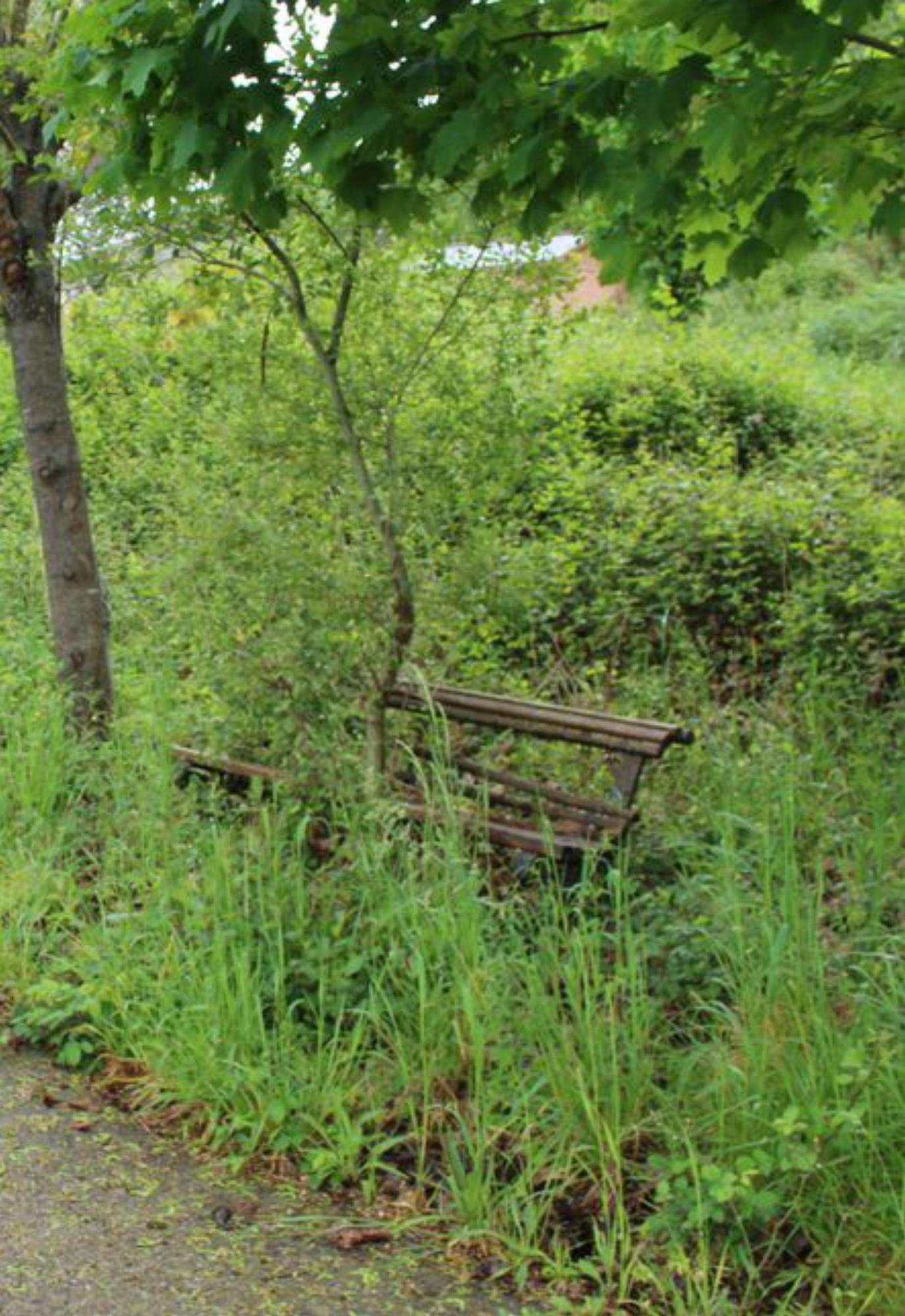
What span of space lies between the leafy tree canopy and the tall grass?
1.88 metres

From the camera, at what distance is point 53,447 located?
6.85 meters

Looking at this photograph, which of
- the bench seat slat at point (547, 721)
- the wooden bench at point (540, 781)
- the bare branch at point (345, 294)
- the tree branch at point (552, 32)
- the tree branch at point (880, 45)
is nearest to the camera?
the tree branch at point (880, 45)

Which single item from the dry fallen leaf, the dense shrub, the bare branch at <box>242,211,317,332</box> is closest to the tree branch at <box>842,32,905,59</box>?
the bare branch at <box>242,211,317,332</box>

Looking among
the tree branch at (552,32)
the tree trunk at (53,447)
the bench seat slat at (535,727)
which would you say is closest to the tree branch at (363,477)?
the bench seat slat at (535,727)

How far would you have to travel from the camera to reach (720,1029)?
405 centimetres

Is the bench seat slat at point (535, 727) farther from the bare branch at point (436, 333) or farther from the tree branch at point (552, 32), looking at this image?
the tree branch at point (552, 32)

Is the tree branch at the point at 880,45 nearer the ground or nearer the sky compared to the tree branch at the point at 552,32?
nearer the ground

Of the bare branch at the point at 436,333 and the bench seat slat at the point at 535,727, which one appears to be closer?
the bench seat slat at the point at 535,727

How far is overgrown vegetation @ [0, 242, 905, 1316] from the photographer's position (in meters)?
3.68

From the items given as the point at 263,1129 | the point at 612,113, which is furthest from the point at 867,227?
the point at 263,1129

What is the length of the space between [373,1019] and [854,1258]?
1454mm

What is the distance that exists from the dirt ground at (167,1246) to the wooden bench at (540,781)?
4.45 ft

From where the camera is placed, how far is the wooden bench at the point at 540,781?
5.06m

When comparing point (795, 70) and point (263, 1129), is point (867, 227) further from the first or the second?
point (263, 1129)
